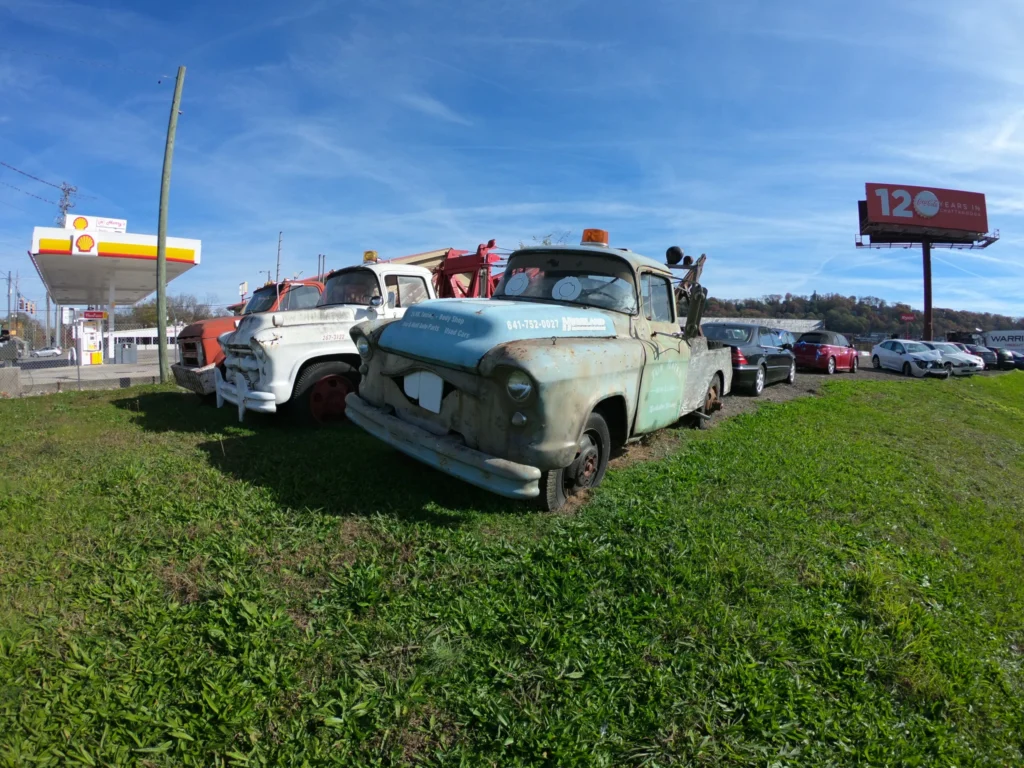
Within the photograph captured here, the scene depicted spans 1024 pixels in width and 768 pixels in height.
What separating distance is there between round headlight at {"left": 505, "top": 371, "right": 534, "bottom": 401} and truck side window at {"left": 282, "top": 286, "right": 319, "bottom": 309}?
553cm

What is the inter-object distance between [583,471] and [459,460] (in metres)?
1.18

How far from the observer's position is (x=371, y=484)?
4668 mm

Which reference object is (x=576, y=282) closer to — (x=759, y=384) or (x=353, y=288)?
(x=353, y=288)

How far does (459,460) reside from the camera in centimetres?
382

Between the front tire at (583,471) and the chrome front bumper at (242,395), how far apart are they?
11.4ft

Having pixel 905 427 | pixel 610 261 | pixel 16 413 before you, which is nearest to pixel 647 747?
pixel 610 261

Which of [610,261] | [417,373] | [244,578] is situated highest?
[610,261]

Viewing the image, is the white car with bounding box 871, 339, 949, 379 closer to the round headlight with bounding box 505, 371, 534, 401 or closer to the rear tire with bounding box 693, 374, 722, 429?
the rear tire with bounding box 693, 374, 722, 429

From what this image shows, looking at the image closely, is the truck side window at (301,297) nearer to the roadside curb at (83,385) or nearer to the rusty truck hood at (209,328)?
the rusty truck hood at (209,328)

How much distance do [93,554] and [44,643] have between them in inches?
36.1

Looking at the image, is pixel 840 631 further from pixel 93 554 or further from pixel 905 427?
pixel 905 427

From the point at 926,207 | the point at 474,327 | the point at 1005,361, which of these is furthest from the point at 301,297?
the point at 926,207

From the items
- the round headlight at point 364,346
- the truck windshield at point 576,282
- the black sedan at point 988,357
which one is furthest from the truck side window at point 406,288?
the black sedan at point 988,357

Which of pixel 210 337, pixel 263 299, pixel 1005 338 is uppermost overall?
pixel 1005 338
